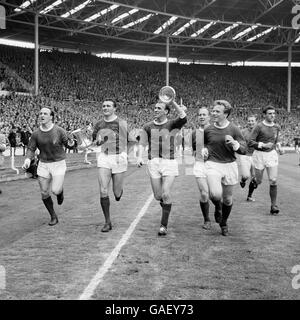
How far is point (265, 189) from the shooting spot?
45.4ft

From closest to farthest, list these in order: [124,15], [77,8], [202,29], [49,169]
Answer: [49,169] → [77,8] → [124,15] → [202,29]

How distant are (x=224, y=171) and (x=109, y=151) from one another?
6.04 feet

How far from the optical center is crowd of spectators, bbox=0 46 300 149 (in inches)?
1471

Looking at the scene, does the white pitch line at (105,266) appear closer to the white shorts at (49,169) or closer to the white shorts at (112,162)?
the white shorts at (112,162)

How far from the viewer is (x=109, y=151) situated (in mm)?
7645

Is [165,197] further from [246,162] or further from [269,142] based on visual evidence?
[246,162]

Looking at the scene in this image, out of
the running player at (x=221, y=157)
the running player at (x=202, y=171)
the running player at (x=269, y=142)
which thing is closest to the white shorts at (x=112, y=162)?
the running player at (x=202, y=171)

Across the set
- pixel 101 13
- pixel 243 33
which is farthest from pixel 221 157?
pixel 243 33

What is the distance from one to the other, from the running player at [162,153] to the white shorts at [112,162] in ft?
1.63

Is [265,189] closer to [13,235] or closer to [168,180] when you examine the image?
[168,180]

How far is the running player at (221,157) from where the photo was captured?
23.4 feet

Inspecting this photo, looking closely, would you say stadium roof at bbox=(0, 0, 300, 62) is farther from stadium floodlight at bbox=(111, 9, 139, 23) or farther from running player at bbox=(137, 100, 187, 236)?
running player at bbox=(137, 100, 187, 236)

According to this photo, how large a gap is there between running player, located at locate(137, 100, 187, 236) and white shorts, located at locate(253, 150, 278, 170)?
274 centimetres

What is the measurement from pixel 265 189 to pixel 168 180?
7296 mm
